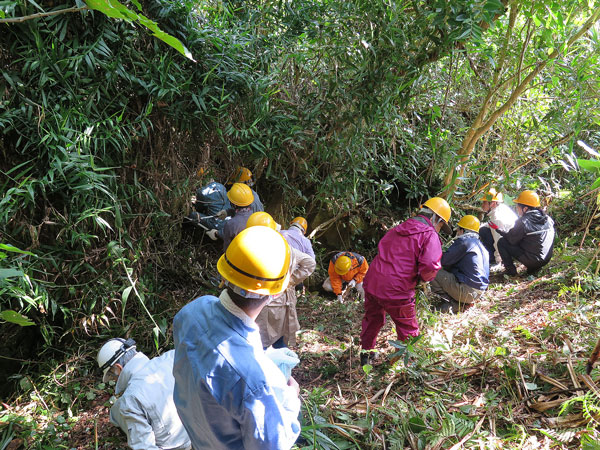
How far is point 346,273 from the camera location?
212 inches

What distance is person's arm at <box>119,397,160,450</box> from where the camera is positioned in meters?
2.13

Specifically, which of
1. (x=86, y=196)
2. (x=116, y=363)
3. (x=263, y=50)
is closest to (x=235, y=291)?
(x=116, y=363)

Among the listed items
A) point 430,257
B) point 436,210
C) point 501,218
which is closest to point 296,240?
point 430,257

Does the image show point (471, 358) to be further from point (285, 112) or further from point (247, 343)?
point (285, 112)

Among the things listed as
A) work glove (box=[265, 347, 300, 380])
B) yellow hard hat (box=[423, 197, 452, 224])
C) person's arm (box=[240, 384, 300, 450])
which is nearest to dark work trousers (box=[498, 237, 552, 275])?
yellow hard hat (box=[423, 197, 452, 224])

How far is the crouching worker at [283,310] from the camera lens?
3285 mm

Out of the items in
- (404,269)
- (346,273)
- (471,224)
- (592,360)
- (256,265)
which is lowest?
(346,273)

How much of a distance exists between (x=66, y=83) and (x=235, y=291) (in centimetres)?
233

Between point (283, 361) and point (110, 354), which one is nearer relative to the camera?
point (283, 361)

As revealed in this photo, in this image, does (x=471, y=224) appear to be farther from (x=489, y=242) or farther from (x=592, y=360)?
(x=592, y=360)

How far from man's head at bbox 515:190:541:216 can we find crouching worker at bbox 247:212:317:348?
156 inches

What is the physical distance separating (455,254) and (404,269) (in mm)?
1593

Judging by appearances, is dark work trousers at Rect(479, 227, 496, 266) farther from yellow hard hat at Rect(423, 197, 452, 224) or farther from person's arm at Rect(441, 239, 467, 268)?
yellow hard hat at Rect(423, 197, 452, 224)

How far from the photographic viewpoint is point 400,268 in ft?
11.0
